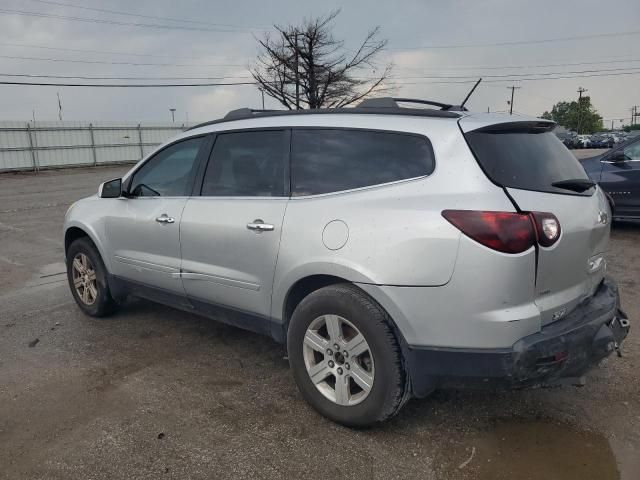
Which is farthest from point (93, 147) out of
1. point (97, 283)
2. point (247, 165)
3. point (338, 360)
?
point (338, 360)

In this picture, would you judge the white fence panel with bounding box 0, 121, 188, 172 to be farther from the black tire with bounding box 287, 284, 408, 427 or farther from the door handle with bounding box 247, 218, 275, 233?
the black tire with bounding box 287, 284, 408, 427

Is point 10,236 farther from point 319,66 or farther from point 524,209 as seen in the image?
point 319,66

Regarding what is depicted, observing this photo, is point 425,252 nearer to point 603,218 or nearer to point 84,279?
point 603,218

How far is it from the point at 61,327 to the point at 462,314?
3697 mm

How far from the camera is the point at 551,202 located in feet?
8.79

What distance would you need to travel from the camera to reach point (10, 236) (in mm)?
9648

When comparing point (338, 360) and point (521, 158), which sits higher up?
point (521, 158)

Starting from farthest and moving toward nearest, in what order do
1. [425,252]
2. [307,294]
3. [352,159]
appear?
1. [307,294]
2. [352,159]
3. [425,252]

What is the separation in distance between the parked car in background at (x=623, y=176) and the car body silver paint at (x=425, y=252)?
19.4 ft

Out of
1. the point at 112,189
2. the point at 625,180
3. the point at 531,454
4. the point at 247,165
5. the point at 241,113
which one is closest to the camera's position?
the point at 531,454

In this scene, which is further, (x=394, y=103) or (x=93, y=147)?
(x=93, y=147)

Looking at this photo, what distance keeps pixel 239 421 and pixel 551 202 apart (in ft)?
6.75

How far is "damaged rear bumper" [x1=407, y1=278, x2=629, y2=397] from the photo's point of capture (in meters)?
2.54

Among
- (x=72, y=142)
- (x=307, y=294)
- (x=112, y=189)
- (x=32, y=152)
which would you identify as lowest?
(x=307, y=294)
